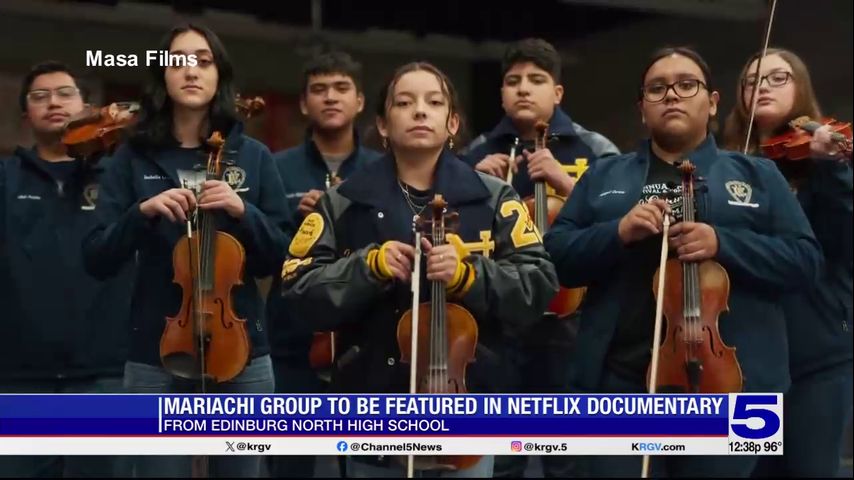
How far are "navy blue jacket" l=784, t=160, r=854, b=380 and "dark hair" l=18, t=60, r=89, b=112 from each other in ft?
5.38

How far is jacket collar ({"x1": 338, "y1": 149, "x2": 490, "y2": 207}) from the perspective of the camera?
271cm

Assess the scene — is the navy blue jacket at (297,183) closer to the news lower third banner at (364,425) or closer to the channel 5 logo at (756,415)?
the news lower third banner at (364,425)

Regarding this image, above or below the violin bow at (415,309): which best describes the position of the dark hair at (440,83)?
above

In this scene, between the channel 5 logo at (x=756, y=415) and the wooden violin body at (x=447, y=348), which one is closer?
the wooden violin body at (x=447, y=348)

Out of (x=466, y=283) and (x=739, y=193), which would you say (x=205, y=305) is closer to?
(x=466, y=283)

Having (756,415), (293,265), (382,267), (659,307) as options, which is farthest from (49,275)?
(756,415)

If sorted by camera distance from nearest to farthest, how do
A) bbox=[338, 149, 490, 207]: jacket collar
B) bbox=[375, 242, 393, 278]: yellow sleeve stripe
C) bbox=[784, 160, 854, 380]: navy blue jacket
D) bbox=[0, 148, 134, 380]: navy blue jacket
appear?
bbox=[375, 242, 393, 278]: yellow sleeve stripe < bbox=[338, 149, 490, 207]: jacket collar < bbox=[0, 148, 134, 380]: navy blue jacket < bbox=[784, 160, 854, 380]: navy blue jacket

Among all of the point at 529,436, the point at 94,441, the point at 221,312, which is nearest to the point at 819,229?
the point at 529,436

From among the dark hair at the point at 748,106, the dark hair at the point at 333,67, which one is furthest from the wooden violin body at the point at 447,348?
the dark hair at the point at 748,106

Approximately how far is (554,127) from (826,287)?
76 centimetres

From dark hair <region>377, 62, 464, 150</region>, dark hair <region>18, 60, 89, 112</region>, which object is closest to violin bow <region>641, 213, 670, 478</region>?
dark hair <region>377, 62, 464, 150</region>

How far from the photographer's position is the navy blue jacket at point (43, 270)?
282cm

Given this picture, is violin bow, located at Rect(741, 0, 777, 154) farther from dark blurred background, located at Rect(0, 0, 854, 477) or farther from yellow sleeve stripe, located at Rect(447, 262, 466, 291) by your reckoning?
yellow sleeve stripe, located at Rect(447, 262, 466, 291)

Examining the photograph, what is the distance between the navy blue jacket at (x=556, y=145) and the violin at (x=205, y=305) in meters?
0.59
